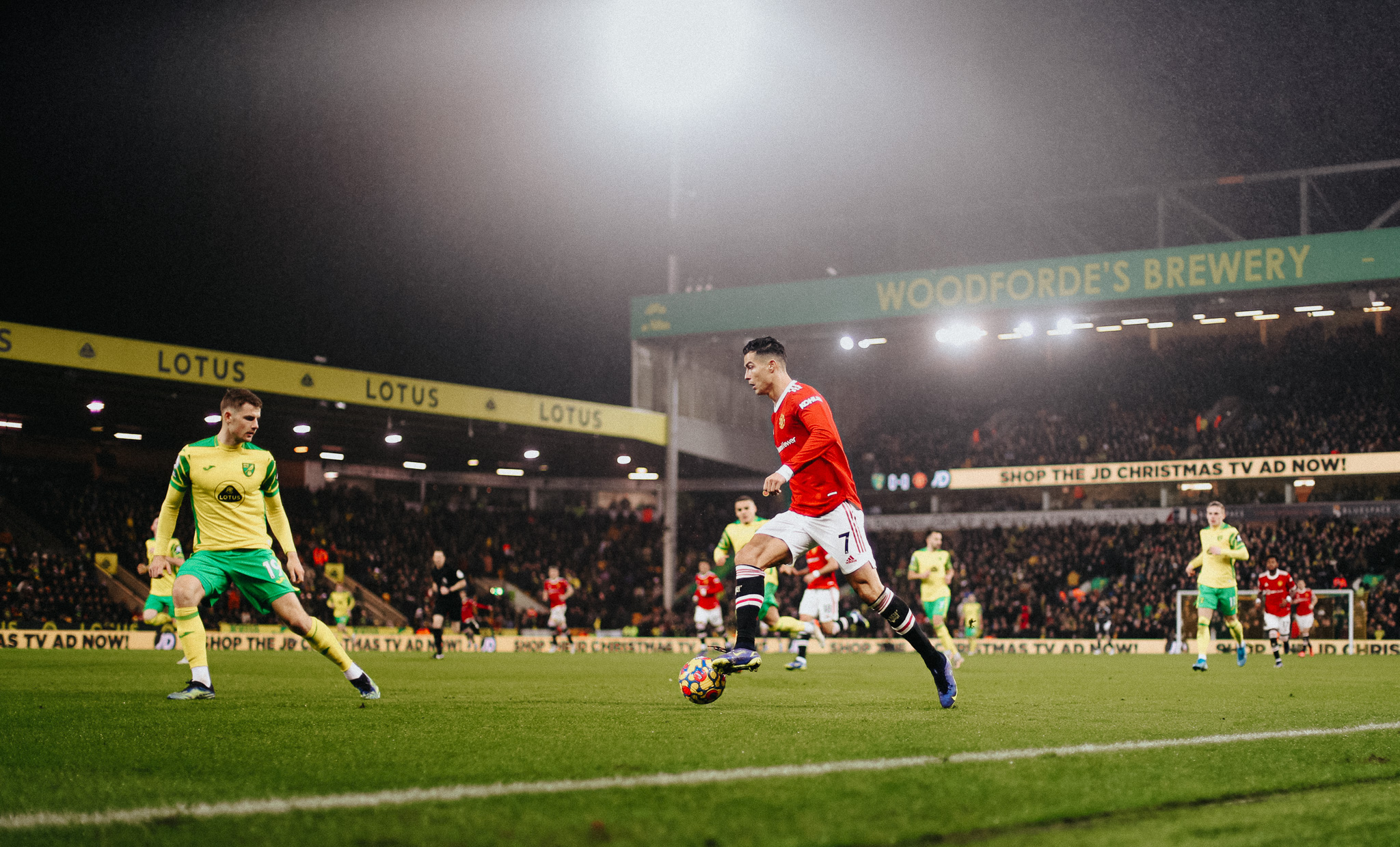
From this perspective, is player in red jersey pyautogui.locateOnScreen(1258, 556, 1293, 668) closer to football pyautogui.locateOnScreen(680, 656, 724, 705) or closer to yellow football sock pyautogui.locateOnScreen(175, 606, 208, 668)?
football pyautogui.locateOnScreen(680, 656, 724, 705)

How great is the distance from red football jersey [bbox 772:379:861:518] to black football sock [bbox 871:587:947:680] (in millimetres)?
638

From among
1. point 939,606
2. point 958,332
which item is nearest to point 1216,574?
point 939,606

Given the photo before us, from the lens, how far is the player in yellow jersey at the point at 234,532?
8.07m

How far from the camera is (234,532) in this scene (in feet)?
27.0

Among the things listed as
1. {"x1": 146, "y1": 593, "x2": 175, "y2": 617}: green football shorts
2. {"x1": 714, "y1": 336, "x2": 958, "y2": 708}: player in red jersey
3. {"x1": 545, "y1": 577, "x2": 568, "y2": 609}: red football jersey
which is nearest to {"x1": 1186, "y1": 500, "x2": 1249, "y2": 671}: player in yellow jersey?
{"x1": 714, "y1": 336, "x2": 958, "y2": 708}: player in red jersey

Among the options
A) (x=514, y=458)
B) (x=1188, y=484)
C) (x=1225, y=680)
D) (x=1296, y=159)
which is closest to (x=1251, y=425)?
(x=1188, y=484)

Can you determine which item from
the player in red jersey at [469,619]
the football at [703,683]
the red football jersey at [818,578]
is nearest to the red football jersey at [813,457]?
the football at [703,683]

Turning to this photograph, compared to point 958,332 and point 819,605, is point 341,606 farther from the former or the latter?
point 958,332

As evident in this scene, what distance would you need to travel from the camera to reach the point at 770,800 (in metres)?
3.48

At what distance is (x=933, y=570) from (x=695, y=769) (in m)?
15.3

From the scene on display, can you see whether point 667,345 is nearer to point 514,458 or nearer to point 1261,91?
point 514,458

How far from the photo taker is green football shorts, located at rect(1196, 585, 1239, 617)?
15.9 m

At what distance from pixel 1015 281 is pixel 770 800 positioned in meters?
30.2

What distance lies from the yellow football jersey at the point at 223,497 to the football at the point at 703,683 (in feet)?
9.66
